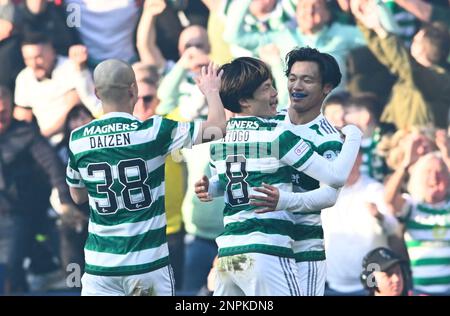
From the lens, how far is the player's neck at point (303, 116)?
8250 millimetres

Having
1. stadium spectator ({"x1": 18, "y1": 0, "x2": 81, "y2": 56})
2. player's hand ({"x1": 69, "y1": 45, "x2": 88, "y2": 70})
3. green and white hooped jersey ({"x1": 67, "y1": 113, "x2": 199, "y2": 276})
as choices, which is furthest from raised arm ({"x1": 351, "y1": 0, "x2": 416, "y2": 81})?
green and white hooped jersey ({"x1": 67, "y1": 113, "x2": 199, "y2": 276})

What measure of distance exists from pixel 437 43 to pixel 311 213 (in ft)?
11.4

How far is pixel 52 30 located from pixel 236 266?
421cm

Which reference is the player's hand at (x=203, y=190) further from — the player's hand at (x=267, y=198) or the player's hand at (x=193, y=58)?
the player's hand at (x=193, y=58)

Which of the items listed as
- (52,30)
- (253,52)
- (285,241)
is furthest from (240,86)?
(52,30)

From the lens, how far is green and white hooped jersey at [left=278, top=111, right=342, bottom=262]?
8039mm

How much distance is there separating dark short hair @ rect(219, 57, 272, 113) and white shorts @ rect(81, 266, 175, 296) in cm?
110

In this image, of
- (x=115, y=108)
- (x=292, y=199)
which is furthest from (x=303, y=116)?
(x=115, y=108)

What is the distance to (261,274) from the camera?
25.6 ft

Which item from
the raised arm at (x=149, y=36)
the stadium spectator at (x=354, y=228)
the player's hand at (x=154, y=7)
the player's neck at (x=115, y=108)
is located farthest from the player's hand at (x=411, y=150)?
the player's neck at (x=115, y=108)

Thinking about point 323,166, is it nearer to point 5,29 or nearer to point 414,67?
point 414,67

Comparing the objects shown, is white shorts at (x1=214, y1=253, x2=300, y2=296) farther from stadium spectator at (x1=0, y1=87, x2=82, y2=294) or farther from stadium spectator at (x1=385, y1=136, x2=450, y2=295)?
stadium spectator at (x1=0, y1=87, x2=82, y2=294)

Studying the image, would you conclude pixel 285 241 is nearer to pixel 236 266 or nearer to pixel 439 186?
pixel 236 266

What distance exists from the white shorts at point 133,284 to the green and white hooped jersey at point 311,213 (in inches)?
32.3
